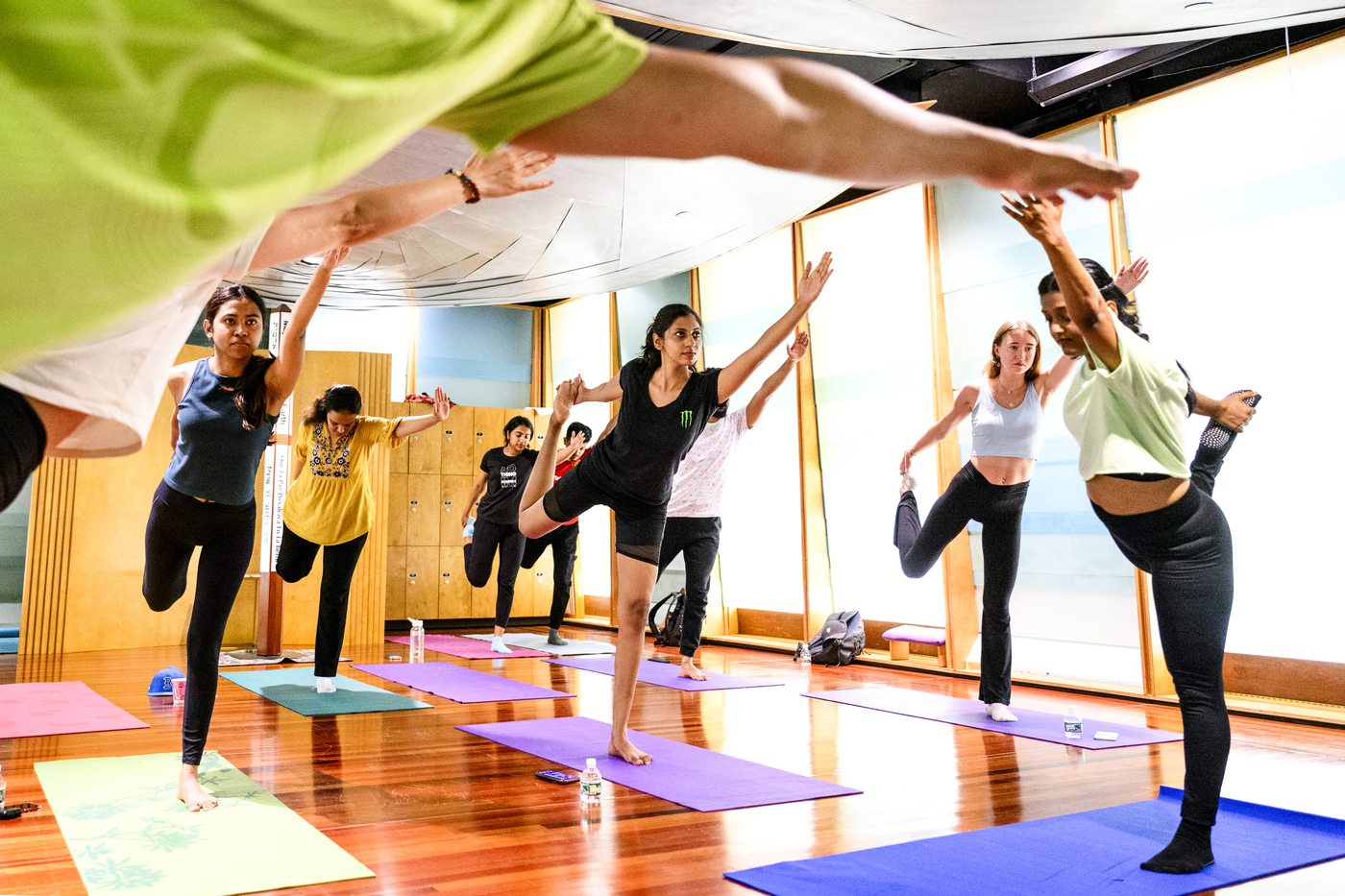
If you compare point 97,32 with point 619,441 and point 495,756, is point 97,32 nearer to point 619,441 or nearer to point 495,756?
point 619,441

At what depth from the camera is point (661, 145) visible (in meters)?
0.64

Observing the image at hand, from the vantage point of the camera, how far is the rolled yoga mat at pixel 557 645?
6609mm

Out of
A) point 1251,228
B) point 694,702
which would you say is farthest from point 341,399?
point 1251,228

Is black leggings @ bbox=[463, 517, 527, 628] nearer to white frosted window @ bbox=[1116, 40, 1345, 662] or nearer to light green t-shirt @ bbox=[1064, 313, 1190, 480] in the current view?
white frosted window @ bbox=[1116, 40, 1345, 662]

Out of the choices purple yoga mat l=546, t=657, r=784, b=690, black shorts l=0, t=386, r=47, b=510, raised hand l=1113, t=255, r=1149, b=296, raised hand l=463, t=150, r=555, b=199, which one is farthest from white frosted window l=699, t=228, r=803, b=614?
black shorts l=0, t=386, r=47, b=510

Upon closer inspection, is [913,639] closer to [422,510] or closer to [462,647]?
[462,647]

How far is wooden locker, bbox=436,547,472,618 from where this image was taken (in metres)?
8.63

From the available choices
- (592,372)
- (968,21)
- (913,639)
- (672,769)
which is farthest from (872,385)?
(672,769)

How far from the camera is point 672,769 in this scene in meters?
3.06

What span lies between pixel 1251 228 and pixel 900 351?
231cm

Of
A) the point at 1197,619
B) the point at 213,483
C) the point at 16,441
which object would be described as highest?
the point at 213,483

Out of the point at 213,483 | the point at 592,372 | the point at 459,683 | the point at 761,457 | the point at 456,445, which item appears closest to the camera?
the point at 213,483

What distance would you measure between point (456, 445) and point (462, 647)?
261 cm

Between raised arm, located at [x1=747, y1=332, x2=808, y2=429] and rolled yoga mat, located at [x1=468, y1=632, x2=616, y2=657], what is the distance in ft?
7.80
